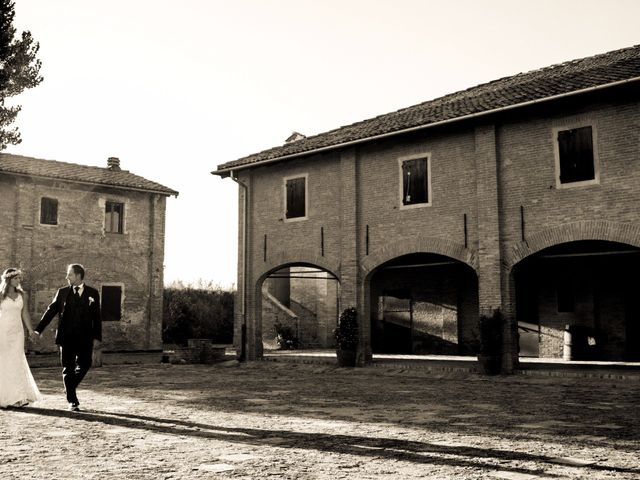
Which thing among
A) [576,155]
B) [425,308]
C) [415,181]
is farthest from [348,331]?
[576,155]

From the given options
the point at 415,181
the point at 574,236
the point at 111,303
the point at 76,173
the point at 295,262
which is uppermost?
the point at 76,173

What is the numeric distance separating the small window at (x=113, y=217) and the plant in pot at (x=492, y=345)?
1493cm

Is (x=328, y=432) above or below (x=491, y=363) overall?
below

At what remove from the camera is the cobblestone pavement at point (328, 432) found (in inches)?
188

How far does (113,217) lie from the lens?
77.3 feet

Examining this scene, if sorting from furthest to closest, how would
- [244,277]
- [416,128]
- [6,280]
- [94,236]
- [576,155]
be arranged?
1. [94,236]
2. [244,277]
3. [416,128]
4. [576,155]
5. [6,280]

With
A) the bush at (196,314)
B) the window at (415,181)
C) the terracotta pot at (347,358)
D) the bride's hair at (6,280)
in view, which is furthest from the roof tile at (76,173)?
the bride's hair at (6,280)

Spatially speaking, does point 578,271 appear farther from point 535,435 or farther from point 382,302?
point 535,435

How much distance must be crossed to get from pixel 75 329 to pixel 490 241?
874 centimetres

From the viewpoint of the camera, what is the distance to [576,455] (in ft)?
17.3

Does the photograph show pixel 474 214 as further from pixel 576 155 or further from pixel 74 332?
pixel 74 332

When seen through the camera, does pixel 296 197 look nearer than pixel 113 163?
Yes

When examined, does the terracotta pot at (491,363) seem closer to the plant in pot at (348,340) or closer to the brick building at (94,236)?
the plant in pot at (348,340)

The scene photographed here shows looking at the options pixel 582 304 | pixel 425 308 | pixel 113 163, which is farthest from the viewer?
pixel 113 163
